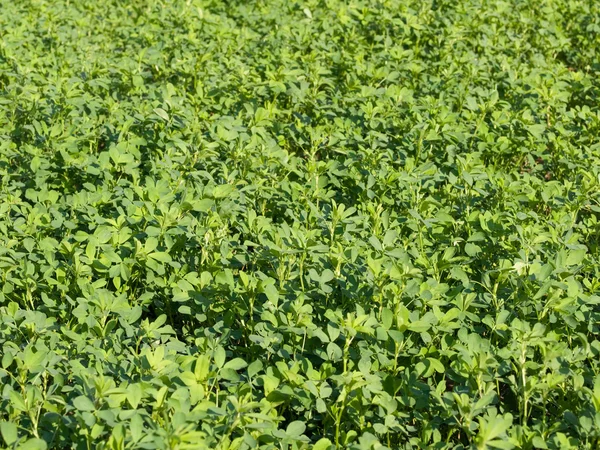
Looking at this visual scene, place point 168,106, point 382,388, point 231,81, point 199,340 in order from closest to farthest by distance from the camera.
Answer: point 382,388
point 199,340
point 168,106
point 231,81

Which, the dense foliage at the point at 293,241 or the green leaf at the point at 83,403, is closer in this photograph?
the green leaf at the point at 83,403

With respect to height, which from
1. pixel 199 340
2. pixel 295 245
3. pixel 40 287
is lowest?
pixel 40 287

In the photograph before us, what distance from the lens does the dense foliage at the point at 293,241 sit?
266 cm

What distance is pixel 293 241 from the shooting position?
3303 millimetres

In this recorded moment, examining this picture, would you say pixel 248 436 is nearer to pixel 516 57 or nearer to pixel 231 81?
pixel 231 81

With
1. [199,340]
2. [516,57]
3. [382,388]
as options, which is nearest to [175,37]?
[516,57]

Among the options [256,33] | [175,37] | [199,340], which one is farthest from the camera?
[256,33]

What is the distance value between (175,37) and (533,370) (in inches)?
148

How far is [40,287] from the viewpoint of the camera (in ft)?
10.8

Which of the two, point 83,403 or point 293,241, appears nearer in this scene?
point 83,403

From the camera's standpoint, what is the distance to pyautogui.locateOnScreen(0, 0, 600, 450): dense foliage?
2658mm

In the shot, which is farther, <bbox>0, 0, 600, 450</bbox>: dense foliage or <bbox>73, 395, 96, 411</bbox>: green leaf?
<bbox>0, 0, 600, 450</bbox>: dense foliage

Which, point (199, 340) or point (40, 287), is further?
point (40, 287)

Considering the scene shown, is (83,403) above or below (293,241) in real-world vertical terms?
below
